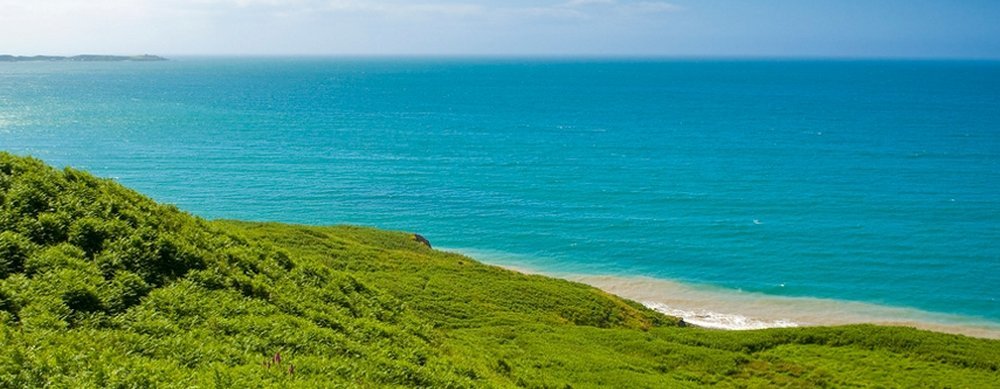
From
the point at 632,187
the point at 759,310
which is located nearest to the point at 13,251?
the point at 759,310

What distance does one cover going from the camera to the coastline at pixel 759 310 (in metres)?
58.0

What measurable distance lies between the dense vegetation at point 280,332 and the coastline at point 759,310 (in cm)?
1636

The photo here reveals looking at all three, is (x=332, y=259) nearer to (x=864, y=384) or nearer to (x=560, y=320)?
(x=560, y=320)

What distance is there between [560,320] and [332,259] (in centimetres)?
1630

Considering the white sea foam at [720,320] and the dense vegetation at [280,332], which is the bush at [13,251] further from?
the white sea foam at [720,320]

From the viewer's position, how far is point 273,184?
342 feet

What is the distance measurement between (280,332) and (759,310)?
5205cm

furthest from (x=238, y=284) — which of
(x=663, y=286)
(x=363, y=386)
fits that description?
(x=663, y=286)

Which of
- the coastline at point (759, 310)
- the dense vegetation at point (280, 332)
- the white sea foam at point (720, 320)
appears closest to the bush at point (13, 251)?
the dense vegetation at point (280, 332)

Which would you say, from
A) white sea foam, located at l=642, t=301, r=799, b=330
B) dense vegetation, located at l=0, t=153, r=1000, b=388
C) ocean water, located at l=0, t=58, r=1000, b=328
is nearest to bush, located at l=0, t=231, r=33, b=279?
dense vegetation, located at l=0, t=153, r=1000, b=388

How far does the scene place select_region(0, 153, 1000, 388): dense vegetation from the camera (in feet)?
52.5

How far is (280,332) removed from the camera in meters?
19.9

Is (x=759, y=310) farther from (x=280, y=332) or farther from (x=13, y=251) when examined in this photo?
(x=13, y=251)

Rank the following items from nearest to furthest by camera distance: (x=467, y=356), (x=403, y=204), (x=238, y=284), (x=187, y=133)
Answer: (x=238, y=284), (x=467, y=356), (x=403, y=204), (x=187, y=133)
